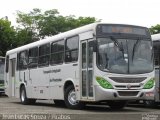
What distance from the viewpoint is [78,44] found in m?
17.2

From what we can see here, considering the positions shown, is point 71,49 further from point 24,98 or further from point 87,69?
point 24,98

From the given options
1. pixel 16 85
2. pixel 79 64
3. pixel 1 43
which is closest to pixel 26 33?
pixel 1 43

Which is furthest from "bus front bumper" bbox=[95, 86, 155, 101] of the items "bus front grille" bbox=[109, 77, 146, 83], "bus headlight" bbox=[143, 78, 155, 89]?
"bus front grille" bbox=[109, 77, 146, 83]

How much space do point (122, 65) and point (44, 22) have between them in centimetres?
3912

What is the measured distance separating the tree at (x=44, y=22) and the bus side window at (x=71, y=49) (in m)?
35.5

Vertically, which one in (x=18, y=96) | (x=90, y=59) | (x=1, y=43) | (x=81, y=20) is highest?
(x=81, y=20)

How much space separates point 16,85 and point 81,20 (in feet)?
110

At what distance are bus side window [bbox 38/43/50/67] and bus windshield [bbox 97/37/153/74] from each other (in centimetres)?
446

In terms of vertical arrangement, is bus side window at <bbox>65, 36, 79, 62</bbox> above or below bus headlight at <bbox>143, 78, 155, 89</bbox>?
above

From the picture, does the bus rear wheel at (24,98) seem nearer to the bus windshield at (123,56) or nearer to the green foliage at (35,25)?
the bus windshield at (123,56)

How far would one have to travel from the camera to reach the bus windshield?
15977 millimetres

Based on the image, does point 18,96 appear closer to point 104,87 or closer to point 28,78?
point 28,78

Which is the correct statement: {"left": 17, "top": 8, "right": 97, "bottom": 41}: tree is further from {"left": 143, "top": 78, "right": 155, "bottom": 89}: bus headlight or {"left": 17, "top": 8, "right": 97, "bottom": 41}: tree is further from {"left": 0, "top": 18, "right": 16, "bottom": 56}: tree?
{"left": 143, "top": 78, "right": 155, "bottom": 89}: bus headlight

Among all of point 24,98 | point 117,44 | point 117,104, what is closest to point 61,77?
point 117,104
